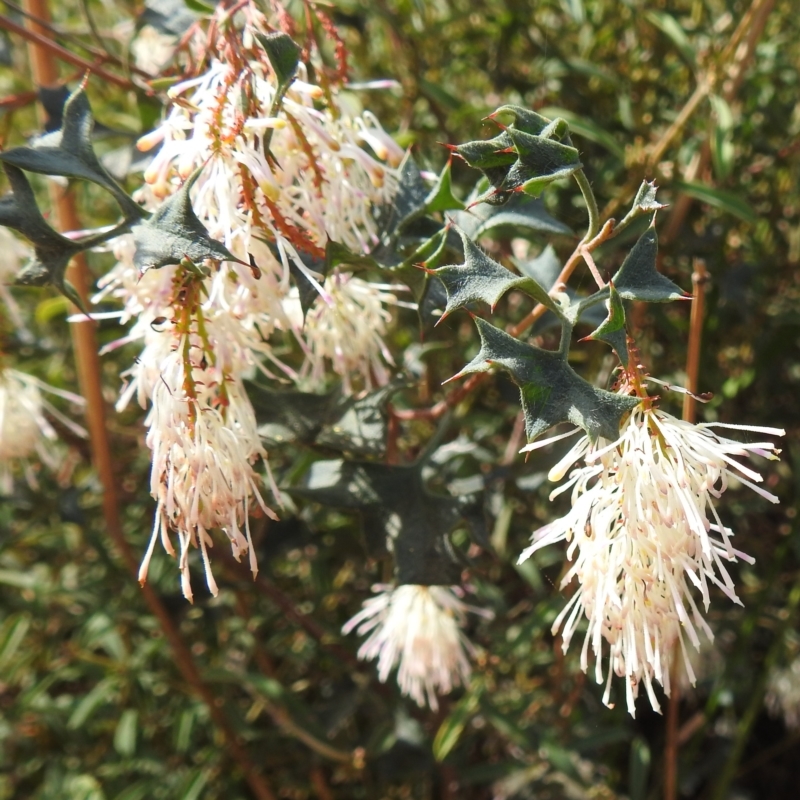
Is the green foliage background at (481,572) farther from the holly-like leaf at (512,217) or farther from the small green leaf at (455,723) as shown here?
the holly-like leaf at (512,217)

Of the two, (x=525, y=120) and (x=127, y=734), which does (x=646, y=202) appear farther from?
(x=127, y=734)

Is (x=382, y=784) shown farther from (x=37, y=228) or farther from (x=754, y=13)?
(x=754, y=13)

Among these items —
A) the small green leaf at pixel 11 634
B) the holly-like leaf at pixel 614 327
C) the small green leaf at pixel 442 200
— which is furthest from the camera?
the small green leaf at pixel 11 634

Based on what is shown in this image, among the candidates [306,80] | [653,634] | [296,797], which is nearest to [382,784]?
[296,797]

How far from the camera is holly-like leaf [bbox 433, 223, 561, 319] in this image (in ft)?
1.34

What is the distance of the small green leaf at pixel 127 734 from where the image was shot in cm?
97

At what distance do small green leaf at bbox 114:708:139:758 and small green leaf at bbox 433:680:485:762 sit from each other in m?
0.36

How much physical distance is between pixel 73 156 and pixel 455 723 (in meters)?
0.59

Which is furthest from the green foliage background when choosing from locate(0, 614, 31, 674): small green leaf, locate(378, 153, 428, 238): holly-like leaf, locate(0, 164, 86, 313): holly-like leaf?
locate(0, 164, 86, 313): holly-like leaf

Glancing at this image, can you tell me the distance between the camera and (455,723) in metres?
0.82

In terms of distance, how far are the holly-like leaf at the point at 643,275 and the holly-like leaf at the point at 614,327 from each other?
0.07ft

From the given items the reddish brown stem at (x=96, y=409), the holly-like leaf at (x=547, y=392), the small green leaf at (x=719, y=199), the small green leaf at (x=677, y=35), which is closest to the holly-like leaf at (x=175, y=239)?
the holly-like leaf at (x=547, y=392)

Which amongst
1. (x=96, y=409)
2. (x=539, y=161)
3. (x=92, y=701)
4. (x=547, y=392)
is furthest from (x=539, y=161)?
(x=92, y=701)

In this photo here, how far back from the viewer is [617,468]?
0.43 meters
